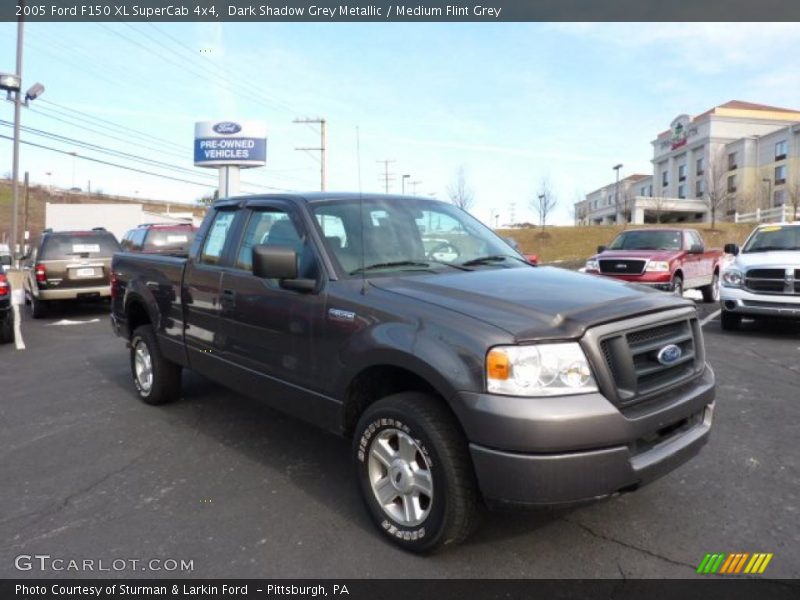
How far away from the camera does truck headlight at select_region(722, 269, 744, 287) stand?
9320 mm

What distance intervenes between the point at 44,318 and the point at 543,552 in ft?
41.3

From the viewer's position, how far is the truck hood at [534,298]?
9.12 feet

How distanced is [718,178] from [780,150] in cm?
871

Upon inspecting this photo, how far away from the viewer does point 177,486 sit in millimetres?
3904

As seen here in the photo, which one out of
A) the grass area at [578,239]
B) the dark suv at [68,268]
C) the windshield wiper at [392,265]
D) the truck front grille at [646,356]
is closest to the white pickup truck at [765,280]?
the truck front grille at [646,356]

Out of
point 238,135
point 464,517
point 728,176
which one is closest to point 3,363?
point 464,517

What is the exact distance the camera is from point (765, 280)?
9.02 meters

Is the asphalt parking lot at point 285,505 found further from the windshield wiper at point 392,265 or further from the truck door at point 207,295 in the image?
the windshield wiper at point 392,265

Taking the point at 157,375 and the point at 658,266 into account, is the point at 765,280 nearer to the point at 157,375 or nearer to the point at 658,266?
the point at 658,266

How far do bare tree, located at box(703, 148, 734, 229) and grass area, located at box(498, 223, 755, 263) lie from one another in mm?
11818

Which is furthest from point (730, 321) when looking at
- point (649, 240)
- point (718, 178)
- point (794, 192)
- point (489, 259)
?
point (718, 178)

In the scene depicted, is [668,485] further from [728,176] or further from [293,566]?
[728,176]

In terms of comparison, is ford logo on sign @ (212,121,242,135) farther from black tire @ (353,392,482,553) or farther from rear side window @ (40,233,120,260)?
black tire @ (353,392,482,553)

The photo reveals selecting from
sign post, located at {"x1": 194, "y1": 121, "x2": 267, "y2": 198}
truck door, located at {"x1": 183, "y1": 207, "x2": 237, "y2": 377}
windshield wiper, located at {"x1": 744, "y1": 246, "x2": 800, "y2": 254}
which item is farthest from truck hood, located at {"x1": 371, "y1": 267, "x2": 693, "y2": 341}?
sign post, located at {"x1": 194, "y1": 121, "x2": 267, "y2": 198}
